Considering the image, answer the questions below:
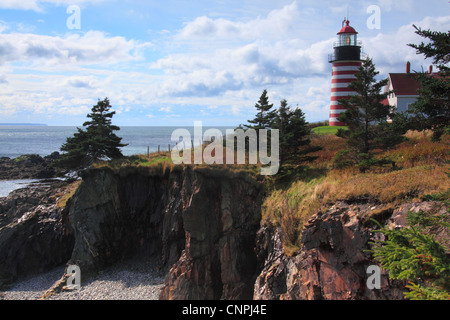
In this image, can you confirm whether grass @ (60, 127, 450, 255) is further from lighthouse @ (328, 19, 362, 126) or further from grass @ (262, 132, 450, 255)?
lighthouse @ (328, 19, 362, 126)

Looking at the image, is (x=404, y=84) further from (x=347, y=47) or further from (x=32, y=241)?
(x=32, y=241)

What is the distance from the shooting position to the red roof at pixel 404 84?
3572cm

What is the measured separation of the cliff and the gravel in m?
0.75

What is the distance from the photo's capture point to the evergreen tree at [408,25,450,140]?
A: 10617 mm

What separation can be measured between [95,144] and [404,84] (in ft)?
104

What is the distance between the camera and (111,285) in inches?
781

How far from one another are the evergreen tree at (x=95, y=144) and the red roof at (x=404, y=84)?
28.5 m

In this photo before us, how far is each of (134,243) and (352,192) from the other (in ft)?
51.2

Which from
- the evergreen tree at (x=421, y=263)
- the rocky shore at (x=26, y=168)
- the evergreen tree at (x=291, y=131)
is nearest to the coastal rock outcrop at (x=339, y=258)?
the evergreen tree at (x=421, y=263)

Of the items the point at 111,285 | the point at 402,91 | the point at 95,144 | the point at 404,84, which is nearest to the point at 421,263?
the point at 111,285

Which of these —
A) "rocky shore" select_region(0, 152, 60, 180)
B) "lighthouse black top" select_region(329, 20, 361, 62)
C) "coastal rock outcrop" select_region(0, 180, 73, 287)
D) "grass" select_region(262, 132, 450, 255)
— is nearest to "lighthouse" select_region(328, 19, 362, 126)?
"lighthouse black top" select_region(329, 20, 361, 62)

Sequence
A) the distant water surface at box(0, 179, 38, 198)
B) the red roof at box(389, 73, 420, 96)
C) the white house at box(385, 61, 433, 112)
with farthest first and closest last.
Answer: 1. the distant water surface at box(0, 179, 38, 198)
2. the red roof at box(389, 73, 420, 96)
3. the white house at box(385, 61, 433, 112)

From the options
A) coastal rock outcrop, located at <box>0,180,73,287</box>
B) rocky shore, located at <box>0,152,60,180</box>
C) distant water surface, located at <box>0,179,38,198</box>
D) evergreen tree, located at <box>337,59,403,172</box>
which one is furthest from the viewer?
rocky shore, located at <box>0,152,60,180</box>
